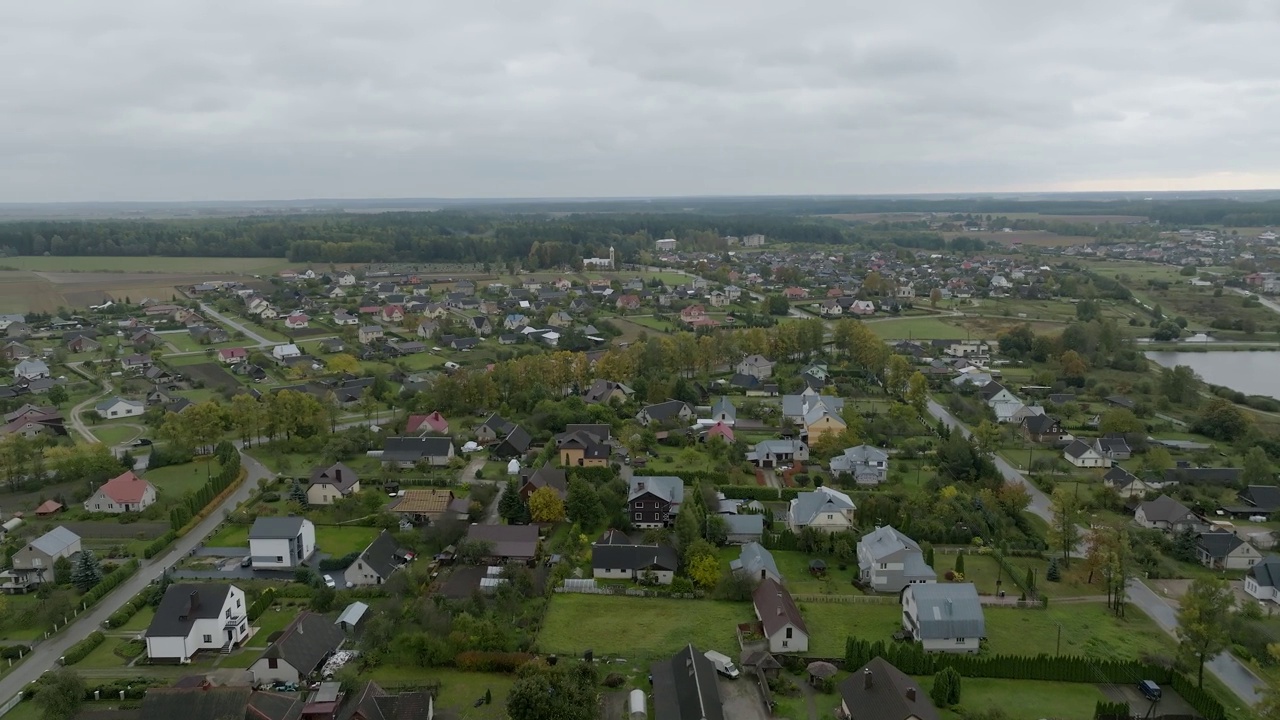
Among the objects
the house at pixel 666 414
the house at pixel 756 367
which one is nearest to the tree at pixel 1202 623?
the house at pixel 666 414

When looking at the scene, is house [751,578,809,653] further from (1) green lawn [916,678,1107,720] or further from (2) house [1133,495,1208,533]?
(2) house [1133,495,1208,533]

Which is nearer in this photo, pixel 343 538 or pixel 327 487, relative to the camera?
pixel 343 538

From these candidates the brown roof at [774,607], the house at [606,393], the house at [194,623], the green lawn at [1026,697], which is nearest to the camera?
the green lawn at [1026,697]

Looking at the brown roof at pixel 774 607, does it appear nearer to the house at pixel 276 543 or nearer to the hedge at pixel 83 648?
the house at pixel 276 543

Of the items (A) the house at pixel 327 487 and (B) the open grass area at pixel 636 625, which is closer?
(B) the open grass area at pixel 636 625

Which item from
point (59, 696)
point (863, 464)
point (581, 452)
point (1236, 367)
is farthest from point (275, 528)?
point (1236, 367)

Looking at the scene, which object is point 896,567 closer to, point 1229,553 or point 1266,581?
point 1266,581
